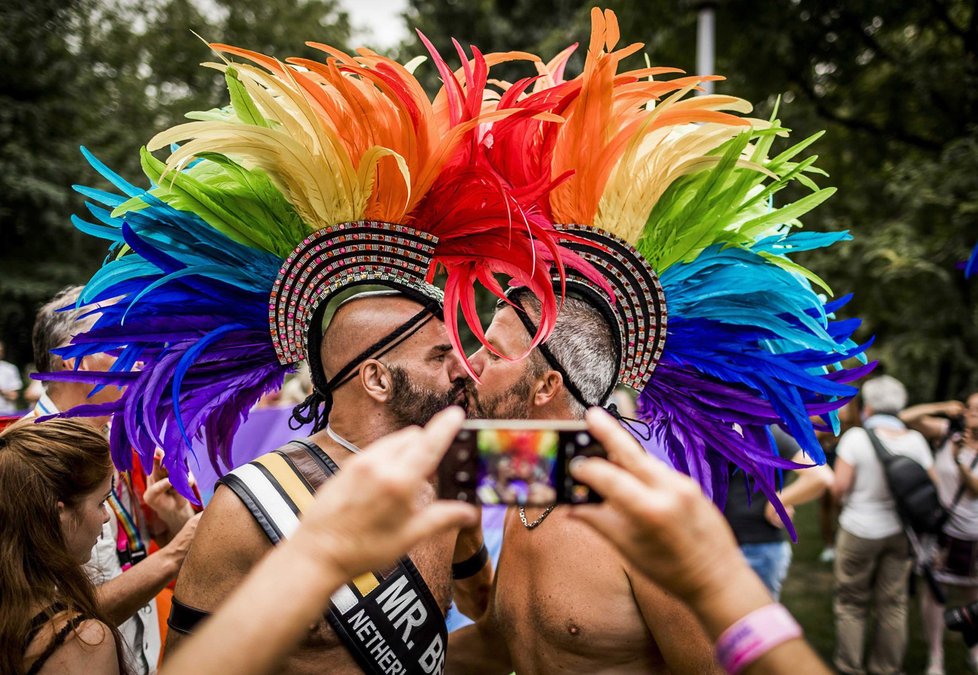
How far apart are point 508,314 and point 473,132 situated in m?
0.66

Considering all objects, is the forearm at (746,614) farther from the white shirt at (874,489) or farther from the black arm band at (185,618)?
the white shirt at (874,489)

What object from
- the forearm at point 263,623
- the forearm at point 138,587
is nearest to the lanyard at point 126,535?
the forearm at point 138,587

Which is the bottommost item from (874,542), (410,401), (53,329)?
(874,542)

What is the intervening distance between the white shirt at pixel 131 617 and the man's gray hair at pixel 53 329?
163 mm

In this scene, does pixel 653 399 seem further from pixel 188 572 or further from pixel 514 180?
pixel 188 572

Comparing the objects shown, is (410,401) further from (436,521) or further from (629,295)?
(436,521)

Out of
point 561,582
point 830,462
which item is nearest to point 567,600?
point 561,582

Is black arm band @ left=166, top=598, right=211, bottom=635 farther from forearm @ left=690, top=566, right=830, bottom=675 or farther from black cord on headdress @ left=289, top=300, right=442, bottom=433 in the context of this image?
forearm @ left=690, top=566, right=830, bottom=675

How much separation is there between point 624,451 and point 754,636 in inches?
13.0

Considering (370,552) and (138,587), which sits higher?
(370,552)

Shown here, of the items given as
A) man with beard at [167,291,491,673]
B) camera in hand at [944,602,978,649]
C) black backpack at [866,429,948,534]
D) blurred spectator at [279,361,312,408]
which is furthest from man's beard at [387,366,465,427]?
blurred spectator at [279,361,312,408]

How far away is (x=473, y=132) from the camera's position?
7.27 feet

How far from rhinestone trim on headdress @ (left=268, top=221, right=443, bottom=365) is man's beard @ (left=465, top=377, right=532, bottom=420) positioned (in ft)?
1.32

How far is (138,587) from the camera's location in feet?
8.19
